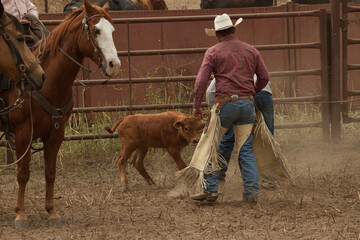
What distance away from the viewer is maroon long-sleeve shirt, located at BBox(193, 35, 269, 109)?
5.75m

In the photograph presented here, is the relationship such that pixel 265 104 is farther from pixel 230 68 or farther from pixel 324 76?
pixel 324 76

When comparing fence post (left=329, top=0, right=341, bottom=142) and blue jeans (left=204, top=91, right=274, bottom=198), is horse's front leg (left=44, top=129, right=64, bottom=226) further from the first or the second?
fence post (left=329, top=0, right=341, bottom=142)

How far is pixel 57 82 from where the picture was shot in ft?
17.7

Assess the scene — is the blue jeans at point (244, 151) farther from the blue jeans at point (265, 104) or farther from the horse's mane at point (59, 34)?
the horse's mane at point (59, 34)

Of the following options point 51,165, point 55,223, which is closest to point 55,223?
point 55,223

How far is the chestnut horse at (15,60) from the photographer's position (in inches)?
188

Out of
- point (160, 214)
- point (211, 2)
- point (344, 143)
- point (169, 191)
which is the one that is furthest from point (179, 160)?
point (211, 2)

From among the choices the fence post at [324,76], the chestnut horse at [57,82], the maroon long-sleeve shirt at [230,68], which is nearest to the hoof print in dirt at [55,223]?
the chestnut horse at [57,82]

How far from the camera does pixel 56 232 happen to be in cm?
522

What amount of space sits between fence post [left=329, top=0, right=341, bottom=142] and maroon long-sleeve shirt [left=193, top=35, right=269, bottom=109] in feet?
10.8

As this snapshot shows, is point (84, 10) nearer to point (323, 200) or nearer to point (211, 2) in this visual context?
point (323, 200)

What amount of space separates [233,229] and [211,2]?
796 centimetres

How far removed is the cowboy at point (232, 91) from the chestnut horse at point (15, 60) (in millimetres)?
1622

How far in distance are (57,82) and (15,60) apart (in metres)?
0.67
